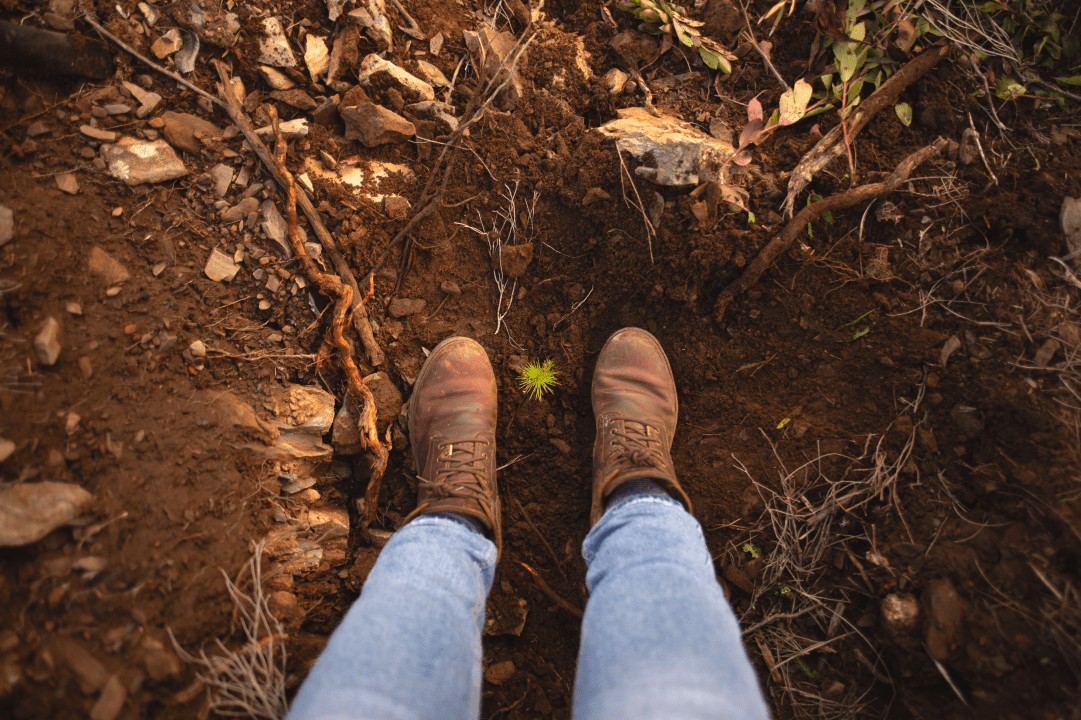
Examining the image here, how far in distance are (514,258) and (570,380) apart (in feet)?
1.90

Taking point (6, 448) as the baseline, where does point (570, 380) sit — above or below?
below

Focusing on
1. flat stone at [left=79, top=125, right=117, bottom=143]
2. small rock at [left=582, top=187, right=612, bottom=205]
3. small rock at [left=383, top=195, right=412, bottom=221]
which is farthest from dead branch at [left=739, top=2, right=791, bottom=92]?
flat stone at [left=79, top=125, right=117, bottom=143]

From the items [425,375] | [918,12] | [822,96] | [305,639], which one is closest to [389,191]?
[425,375]

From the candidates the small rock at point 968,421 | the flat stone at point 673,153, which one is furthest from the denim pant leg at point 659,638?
the flat stone at point 673,153

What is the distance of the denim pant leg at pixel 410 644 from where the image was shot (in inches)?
42.9

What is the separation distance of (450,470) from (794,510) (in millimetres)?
1325

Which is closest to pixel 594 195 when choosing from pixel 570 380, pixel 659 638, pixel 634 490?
pixel 570 380

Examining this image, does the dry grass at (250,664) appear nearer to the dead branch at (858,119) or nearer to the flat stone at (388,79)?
the flat stone at (388,79)

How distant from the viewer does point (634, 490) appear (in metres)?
1.82

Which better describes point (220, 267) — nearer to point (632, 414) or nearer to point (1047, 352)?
point (632, 414)

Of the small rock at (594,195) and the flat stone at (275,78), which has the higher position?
the flat stone at (275,78)

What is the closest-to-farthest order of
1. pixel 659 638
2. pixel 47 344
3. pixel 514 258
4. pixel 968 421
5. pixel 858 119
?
1. pixel 659 638
2. pixel 47 344
3. pixel 968 421
4. pixel 858 119
5. pixel 514 258

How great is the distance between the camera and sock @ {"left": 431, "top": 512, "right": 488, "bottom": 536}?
1725mm

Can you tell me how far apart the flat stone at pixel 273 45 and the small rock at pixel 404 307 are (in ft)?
3.37
